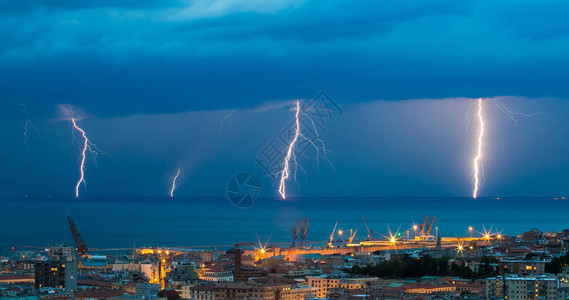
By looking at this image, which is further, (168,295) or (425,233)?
(425,233)

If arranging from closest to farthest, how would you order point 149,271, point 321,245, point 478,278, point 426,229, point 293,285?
point 293,285, point 478,278, point 149,271, point 321,245, point 426,229

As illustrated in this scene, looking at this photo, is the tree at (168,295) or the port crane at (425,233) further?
the port crane at (425,233)

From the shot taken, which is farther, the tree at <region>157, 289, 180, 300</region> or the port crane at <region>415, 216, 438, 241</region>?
the port crane at <region>415, 216, 438, 241</region>

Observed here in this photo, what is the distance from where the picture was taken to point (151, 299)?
803 inches

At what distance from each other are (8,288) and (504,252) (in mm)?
21110

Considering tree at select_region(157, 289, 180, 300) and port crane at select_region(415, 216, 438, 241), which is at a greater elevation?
port crane at select_region(415, 216, 438, 241)

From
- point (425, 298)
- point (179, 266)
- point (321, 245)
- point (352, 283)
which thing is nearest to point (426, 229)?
point (321, 245)

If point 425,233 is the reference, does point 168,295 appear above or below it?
below

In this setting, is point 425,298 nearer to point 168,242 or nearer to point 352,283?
point 352,283

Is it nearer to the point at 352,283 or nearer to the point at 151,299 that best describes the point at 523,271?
the point at 352,283

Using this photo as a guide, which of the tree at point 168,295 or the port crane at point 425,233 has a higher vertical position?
the port crane at point 425,233

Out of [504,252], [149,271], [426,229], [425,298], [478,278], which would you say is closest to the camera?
[425,298]

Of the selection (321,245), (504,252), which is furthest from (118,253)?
(504,252)

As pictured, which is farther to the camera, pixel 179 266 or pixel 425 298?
pixel 179 266
